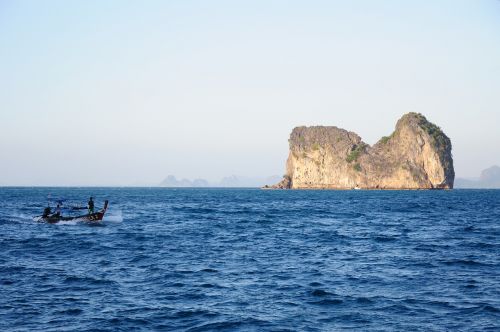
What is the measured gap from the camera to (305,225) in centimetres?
5272

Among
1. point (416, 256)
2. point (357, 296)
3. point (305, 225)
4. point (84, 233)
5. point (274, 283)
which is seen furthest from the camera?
point (305, 225)

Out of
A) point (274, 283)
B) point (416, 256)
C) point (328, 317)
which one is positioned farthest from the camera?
point (416, 256)

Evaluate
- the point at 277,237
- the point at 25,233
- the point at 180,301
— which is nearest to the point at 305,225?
the point at 277,237

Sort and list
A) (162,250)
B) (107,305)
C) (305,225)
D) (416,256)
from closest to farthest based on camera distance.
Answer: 1. (107,305)
2. (416,256)
3. (162,250)
4. (305,225)

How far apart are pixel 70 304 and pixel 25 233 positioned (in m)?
26.4

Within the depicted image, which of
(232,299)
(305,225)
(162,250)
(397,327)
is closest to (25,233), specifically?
(162,250)

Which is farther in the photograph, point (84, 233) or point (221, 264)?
point (84, 233)

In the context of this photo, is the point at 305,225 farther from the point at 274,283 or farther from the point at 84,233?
the point at 274,283

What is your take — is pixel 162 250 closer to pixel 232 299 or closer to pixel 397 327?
pixel 232 299

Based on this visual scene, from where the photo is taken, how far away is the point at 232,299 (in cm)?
1997

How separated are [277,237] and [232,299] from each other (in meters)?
21.4

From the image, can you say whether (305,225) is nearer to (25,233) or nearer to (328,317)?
(25,233)

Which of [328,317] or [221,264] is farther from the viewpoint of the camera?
[221,264]

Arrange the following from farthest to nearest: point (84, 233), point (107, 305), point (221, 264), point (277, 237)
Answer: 1. point (84, 233)
2. point (277, 237)
3. point (221, 264)
4. point (107, 305)
